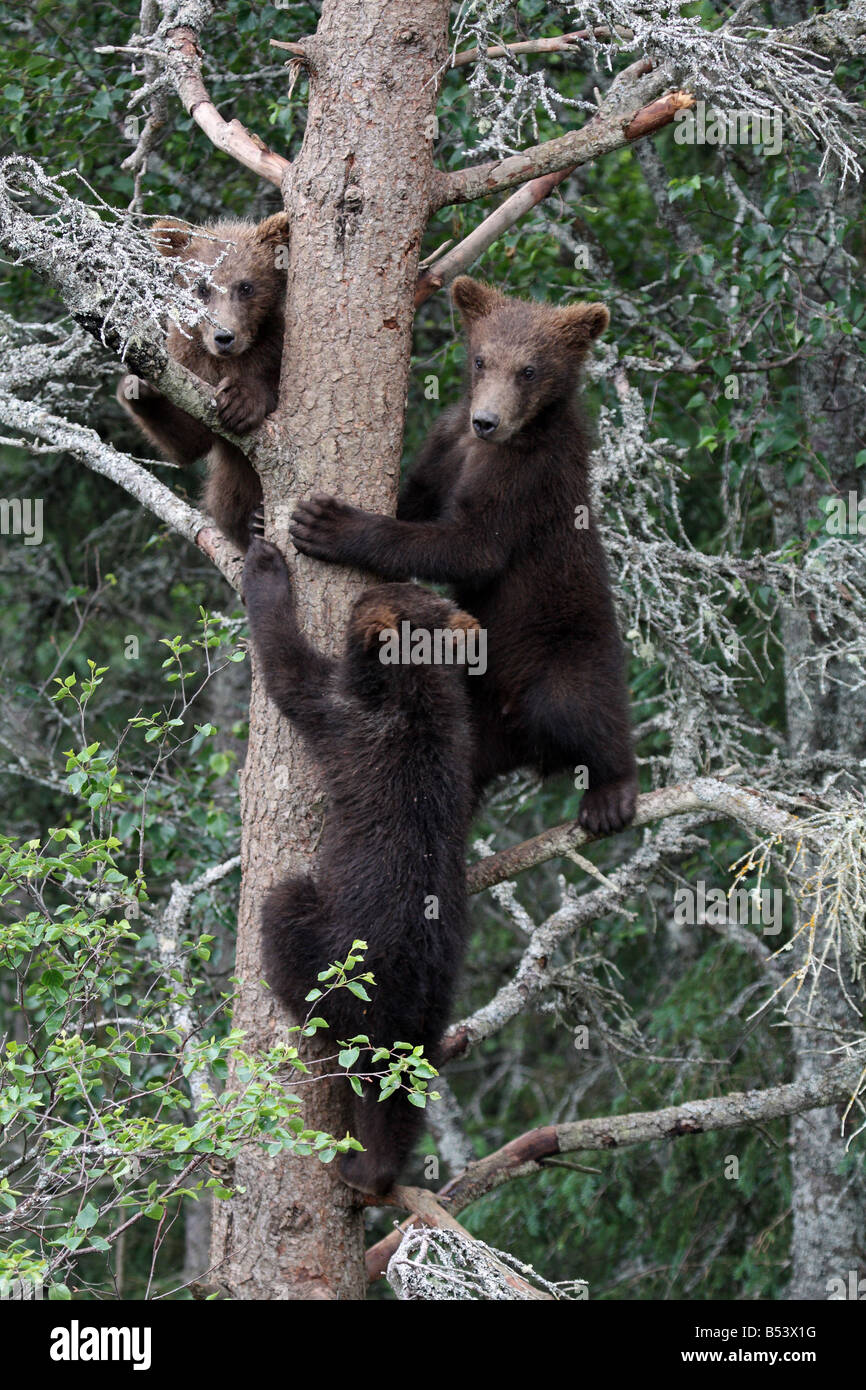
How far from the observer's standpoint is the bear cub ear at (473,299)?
6.36m

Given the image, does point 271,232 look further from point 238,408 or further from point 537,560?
point 537,560

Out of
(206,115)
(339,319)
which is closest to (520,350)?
(339,319)

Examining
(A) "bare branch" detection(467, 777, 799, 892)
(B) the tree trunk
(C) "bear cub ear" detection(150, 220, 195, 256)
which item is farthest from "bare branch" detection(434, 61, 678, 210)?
(A) "bare branch" detection(467, 777, 799, 892)

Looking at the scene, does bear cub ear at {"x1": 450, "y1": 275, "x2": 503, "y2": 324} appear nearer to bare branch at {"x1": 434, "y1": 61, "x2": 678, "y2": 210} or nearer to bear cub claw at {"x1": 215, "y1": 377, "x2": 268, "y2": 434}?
bare branch at {"x1": 434, "y1": 61, "x2": 678, "y2": 210}

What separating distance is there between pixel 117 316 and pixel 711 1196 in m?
6.45

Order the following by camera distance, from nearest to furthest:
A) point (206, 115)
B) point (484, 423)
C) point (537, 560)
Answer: point (206, 115), point (484, 423), point (537, 560)

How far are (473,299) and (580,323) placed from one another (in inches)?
20.8

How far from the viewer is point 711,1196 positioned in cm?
844

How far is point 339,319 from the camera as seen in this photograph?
488 cm

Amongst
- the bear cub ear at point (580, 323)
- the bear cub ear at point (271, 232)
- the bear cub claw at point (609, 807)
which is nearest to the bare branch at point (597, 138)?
the bear cub ear at point (580, 323)

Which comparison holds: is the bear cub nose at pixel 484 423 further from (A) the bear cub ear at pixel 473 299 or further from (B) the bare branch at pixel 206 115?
(B) the bare branch at pixel 206 115

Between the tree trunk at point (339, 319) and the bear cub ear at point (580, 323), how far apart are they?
132 centimetres

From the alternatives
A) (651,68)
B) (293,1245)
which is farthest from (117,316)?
(293,1245)

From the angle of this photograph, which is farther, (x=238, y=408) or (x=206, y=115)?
(x=206, y=115)
